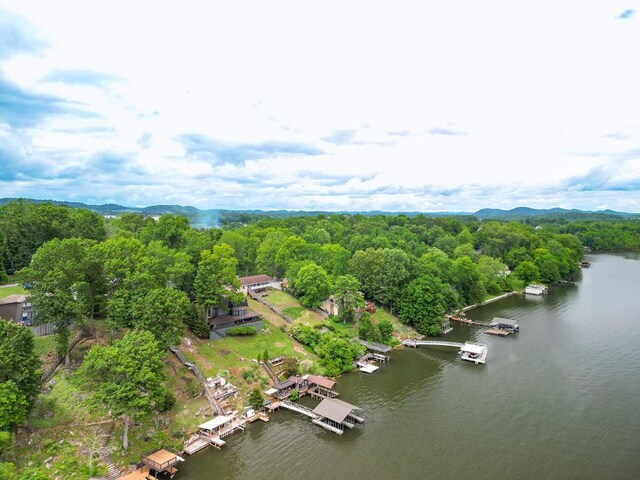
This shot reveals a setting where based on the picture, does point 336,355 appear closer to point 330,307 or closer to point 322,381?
point 322,381

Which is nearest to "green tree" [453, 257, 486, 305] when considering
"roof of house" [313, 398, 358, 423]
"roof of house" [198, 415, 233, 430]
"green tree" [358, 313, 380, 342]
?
"green tree" [358, 313, 380, 342]

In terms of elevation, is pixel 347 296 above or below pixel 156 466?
above

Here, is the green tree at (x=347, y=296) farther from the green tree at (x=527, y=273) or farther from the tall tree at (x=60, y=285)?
the green tree at (x=527, y=273)

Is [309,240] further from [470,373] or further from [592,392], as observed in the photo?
[592,392]

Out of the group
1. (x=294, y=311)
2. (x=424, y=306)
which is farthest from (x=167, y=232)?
(x=424, y=306)

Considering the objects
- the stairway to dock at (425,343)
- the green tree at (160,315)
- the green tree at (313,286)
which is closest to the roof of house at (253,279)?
the green tree at (313,286)
